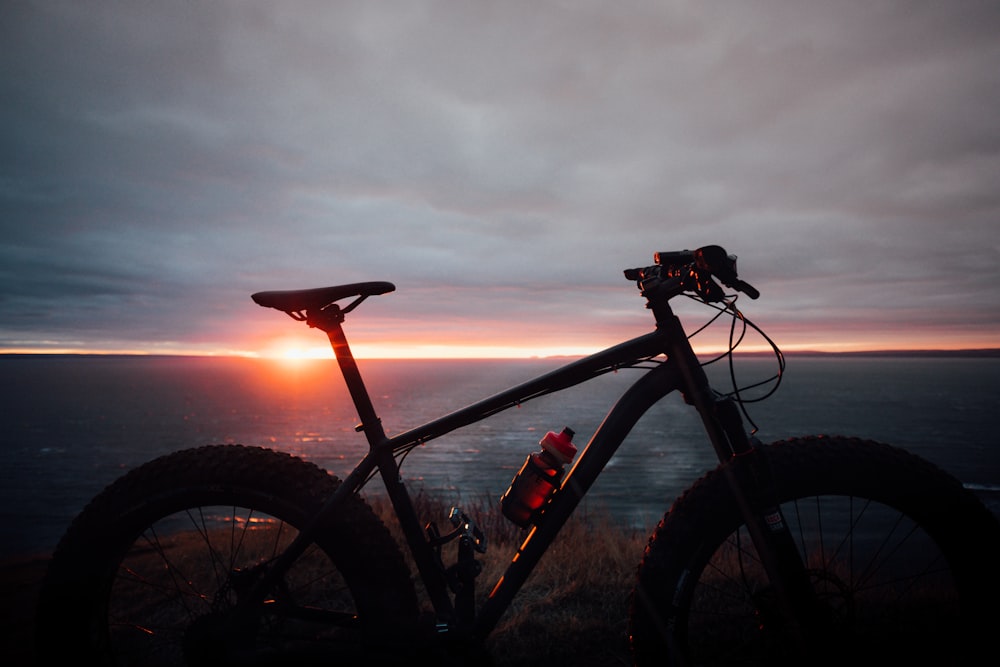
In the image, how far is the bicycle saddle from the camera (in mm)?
2270

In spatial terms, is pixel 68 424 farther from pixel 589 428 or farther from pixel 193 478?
pixel 193 478

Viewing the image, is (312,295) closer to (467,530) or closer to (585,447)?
(467,530)

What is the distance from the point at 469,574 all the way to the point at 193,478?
4.56 feet

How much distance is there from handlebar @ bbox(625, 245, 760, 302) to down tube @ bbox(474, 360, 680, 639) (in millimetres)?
368

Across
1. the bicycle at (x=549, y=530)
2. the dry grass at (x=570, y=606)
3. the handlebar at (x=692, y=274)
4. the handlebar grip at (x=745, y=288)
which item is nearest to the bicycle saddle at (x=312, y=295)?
the bicycle at (x=549, y=530)

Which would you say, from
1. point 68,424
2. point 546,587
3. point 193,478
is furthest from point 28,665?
point 68,424

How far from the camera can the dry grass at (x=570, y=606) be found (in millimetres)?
3040

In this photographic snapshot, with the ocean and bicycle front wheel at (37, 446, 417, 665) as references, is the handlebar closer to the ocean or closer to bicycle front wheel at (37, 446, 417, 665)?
bicycle front wheel at (37, 446, 417, 665)

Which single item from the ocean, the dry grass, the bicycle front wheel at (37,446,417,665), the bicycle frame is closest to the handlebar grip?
the bicycle frame

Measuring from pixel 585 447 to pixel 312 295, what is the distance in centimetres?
153

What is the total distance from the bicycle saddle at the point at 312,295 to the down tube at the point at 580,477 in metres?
1.24

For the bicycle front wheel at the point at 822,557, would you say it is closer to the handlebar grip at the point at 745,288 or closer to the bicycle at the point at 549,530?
the bicycle at the point at 549,530

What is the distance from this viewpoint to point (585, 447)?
2252mm

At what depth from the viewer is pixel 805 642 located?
6.55ft
